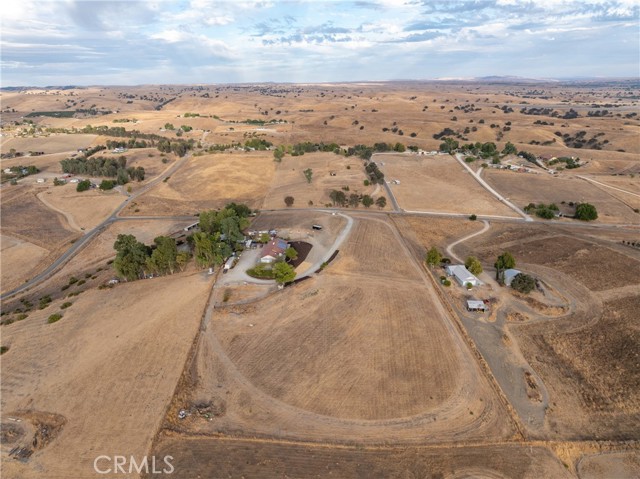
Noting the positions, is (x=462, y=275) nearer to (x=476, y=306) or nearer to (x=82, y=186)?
(x=476, y=306)

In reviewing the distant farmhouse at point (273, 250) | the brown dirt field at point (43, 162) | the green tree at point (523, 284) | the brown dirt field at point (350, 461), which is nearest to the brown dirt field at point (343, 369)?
the brown dirt field at point (350, 461)

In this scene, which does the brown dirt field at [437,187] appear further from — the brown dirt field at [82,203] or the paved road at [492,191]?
the brown dirt field at [82,203]

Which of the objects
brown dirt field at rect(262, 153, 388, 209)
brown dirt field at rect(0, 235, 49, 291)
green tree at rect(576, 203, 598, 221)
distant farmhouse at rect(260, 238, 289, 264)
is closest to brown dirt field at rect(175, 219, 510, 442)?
distant farmhouse at rect(260, 238, 289, 264)

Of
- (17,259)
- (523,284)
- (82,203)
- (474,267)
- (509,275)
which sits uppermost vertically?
(474,267)

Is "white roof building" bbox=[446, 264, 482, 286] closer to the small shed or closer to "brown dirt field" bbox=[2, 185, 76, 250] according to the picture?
the small shed

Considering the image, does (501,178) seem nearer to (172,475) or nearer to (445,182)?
(445,182)

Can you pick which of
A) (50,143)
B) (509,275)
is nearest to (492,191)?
(509,275)
